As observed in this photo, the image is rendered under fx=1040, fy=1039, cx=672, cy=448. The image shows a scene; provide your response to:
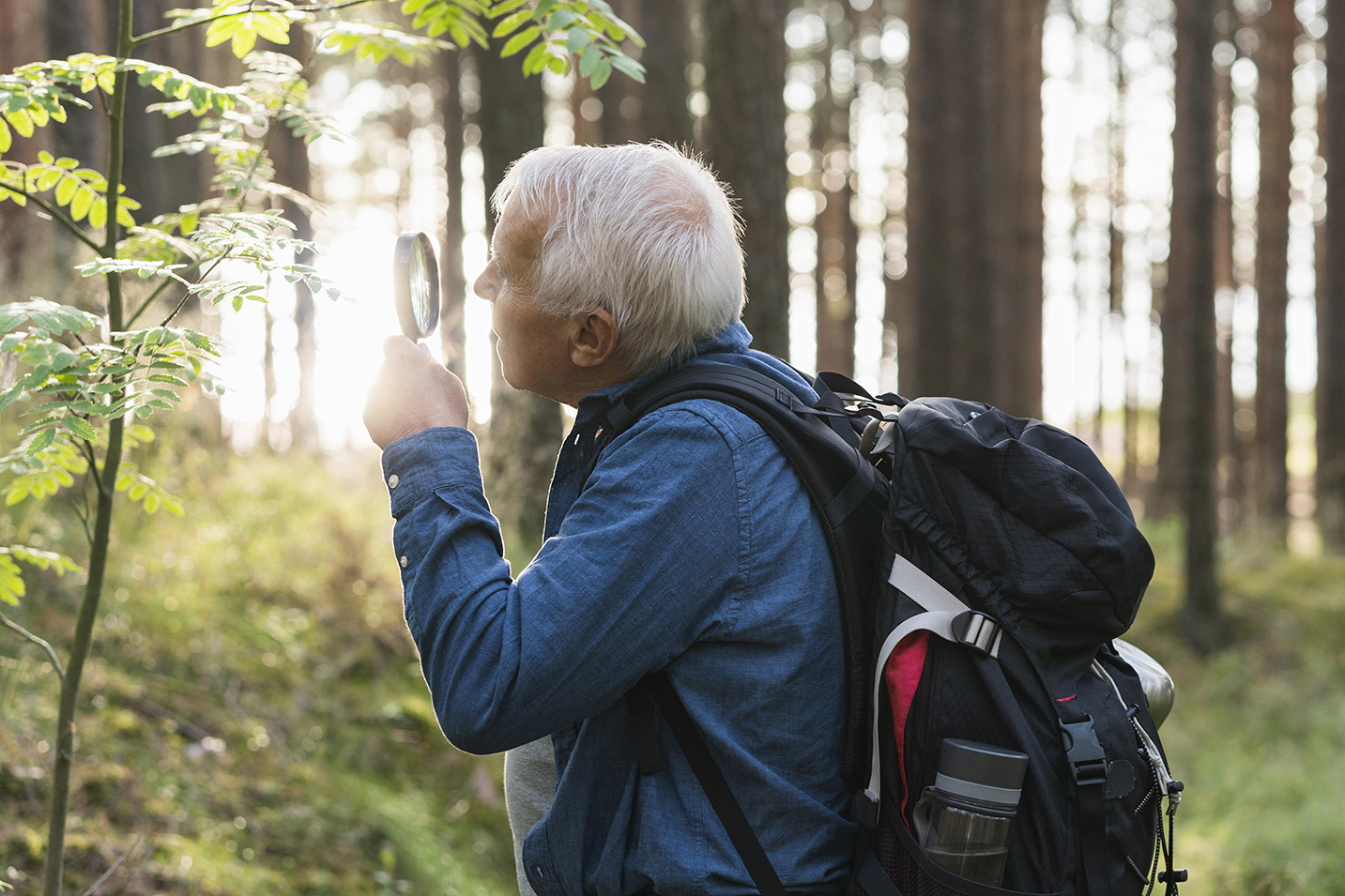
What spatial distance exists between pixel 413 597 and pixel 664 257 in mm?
646

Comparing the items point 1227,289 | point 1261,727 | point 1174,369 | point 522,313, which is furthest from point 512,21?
point 1227,289

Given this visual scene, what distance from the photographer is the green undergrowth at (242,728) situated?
322cm

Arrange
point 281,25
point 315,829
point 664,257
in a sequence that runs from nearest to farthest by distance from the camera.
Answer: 1. point 664,257
2. point 281,25
3. point 315,829

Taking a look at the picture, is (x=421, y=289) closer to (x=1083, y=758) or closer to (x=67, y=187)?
(x=67, y=187)

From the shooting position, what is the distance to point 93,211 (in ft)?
6.99

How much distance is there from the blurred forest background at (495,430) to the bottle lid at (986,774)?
3.73 feet

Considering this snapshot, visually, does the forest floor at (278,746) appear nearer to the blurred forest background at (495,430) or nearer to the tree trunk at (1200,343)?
the blurred forest background at (495,430)

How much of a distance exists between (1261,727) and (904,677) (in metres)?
7.33

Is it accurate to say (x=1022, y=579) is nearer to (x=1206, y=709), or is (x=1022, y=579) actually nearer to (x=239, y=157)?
(x=239, y=157)

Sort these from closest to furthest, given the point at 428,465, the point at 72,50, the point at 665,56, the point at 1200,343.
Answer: the point at 428,465
the point at 72,50
the point at 1200,343
the point at 665,56

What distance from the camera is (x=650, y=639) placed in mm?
1477

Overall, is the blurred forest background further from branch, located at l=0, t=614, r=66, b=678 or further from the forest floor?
branch, located at l=0, t=614, r=66, b=678

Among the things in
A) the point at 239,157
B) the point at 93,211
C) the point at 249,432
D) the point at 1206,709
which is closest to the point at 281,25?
the point at 239,157

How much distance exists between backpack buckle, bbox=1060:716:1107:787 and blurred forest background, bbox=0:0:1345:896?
1.26 m
